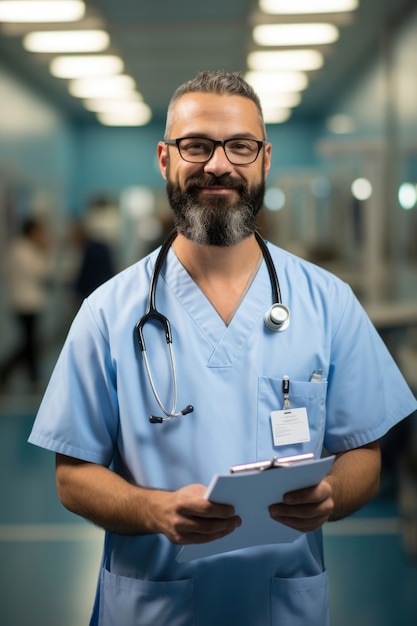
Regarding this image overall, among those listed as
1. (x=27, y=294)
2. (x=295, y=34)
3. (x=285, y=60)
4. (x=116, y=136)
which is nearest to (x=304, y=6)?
(x=295, y=34)

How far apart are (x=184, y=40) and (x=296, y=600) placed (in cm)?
394

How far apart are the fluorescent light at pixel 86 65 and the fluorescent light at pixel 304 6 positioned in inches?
50.2

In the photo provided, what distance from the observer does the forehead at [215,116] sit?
1010 mm

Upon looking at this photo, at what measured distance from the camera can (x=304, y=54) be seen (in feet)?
16.0

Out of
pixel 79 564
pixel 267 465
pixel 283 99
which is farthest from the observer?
pixel 283 99

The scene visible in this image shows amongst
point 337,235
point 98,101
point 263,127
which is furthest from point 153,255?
point 98,101

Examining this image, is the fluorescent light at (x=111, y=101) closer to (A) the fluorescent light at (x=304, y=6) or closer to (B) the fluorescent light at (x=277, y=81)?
(B) the fluorescent light at (x=277, y=81)

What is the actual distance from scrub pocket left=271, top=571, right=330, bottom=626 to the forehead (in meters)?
0.60

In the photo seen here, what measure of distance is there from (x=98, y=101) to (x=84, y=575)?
477cm

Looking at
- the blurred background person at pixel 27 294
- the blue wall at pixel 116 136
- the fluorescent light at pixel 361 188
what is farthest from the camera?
the blurred background person at pixel 27 294

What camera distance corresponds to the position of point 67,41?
438 centimetres

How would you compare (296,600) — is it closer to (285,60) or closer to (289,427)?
(289,427)

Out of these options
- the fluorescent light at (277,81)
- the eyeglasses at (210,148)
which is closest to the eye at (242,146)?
the eyeglasses at (210,148)

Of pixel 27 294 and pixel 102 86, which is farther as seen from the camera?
pixel 102 86
